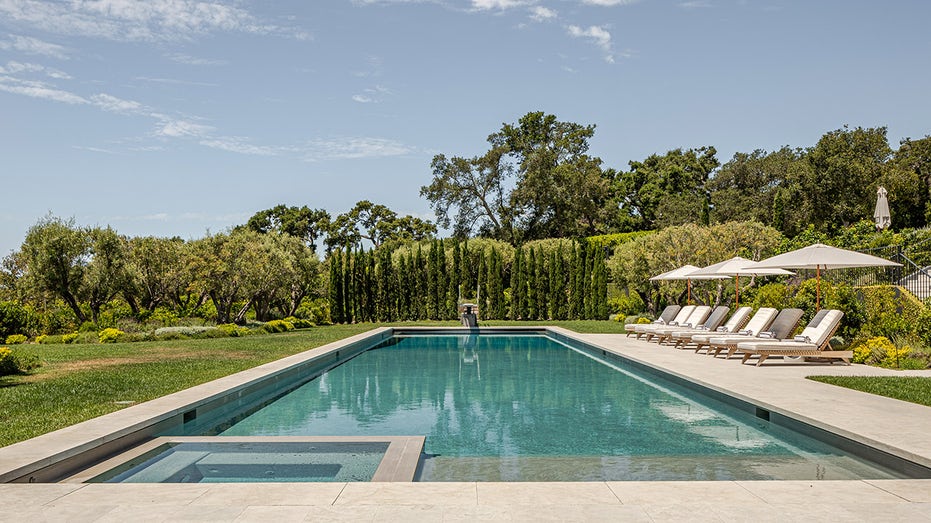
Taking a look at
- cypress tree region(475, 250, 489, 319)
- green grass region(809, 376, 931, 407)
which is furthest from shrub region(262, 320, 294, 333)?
green grass region(809, 376, 931, 407)

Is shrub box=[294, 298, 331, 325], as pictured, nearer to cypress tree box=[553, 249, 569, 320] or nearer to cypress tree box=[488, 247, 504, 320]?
cypress tree box=[488, 247, 504, 320]

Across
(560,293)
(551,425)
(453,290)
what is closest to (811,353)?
(551,425)

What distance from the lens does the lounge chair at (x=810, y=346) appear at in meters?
11.1

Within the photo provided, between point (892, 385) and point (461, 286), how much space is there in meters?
22.6

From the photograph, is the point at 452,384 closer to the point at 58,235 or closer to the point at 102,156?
the point at 102,156

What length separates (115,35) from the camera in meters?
16.8

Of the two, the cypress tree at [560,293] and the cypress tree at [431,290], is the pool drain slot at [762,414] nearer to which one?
the cypress tree at [560,293]

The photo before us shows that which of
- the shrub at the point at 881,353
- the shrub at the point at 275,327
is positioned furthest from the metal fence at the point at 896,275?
the shrub at the point at 275,327

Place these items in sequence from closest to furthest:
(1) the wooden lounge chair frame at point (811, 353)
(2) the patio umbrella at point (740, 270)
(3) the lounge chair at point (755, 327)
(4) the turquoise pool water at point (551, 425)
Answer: (4) the turquoise pool water at point (551, 425) < (1) the wooden lounge chair frame at point (811, 353) < (3) the lounge chair at point (755, 327) < (2) the patio umbrella at point (740, 270)

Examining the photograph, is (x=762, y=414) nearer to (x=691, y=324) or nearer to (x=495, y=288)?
(x=691, y=324)

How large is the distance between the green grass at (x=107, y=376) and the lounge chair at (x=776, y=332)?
8341mm

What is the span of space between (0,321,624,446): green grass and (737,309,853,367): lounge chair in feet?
27.6

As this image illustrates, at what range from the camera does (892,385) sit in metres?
8.55

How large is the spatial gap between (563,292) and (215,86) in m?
16.8
